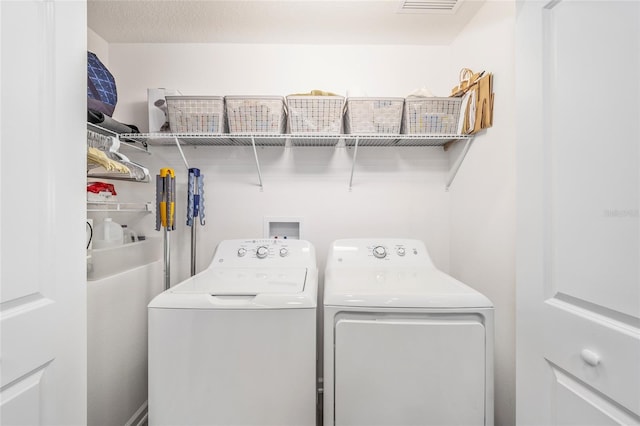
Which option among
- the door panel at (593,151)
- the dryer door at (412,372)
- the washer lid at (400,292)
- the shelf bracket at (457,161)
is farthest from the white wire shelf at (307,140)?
the dryer door at (412,372)

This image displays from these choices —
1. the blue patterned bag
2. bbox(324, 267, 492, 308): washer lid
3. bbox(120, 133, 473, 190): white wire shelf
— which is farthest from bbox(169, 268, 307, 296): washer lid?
the blue patterned bag

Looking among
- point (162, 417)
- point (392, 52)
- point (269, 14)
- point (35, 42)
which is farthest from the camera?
point (392, 52)

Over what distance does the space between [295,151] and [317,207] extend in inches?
16.9

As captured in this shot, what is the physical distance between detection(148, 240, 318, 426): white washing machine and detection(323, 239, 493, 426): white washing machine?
0.39ft

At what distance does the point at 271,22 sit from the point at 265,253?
4.72 feet

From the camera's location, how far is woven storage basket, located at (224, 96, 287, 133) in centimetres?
165

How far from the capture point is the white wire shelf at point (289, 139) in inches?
66.0

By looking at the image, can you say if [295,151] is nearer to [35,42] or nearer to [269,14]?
[269,14]

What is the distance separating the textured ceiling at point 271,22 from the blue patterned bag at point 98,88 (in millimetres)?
442

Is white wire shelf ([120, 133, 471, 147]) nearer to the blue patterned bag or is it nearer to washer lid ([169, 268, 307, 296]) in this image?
the blue patterned bag

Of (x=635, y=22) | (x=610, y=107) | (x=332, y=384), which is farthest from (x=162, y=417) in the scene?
(x=635, y=22)

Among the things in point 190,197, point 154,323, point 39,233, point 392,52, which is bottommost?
point 154,323

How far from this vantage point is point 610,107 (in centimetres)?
64

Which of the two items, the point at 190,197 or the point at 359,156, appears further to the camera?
the point at 359,156
